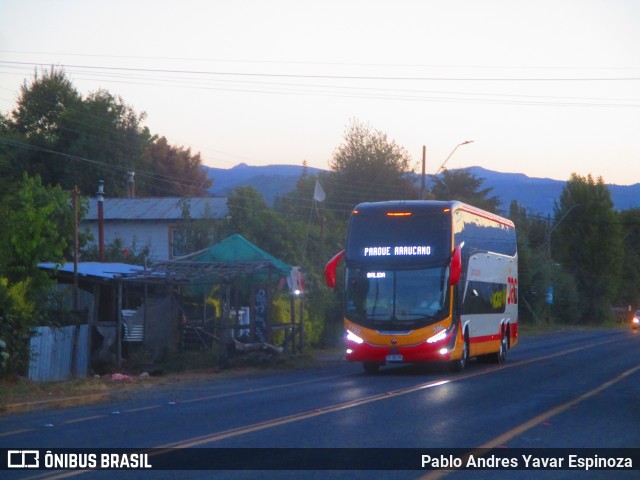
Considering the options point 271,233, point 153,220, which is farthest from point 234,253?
point 153,220

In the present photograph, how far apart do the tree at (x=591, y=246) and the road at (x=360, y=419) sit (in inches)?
2384

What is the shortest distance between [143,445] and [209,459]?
1343 mm

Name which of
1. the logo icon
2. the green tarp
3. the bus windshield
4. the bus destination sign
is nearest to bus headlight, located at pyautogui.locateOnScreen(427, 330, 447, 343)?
the bus windshield

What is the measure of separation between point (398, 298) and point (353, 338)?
1544 mm

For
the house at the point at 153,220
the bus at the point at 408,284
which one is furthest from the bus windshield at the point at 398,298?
the house at the point at 153,220

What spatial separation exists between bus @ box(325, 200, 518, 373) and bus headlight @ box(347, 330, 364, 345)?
0.08ft

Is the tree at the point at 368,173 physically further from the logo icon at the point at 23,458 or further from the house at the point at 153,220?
the logo icon at the point at 23,458

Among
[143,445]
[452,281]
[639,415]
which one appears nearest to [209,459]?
[143,445]

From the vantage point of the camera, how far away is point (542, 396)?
17.5 meters

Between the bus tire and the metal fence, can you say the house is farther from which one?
the metal fence

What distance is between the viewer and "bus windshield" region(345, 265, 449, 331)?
22.4 m

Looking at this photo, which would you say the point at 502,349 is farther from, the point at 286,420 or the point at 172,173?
the point at 172,173

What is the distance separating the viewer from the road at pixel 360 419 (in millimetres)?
11086

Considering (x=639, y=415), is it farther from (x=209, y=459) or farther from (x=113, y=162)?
(x=113, y=162)
